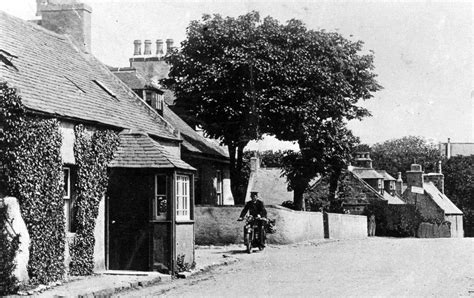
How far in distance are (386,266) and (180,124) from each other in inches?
739

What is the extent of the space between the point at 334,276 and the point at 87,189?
6.57m

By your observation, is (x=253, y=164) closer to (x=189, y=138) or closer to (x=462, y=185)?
(x=189, y=138)

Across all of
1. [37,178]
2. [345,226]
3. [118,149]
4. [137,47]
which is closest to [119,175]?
[118,149]

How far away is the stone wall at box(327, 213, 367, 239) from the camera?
35.0 meters

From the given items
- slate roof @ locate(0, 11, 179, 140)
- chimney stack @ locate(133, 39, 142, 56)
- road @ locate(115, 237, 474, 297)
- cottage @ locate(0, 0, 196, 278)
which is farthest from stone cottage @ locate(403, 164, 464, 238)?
cottage @ locate(0, 0, 196, 278)

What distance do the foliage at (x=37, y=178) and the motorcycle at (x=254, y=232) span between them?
8724 millimetres

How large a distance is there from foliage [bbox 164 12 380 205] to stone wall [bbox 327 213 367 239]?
4440mm

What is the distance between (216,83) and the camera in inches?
1297

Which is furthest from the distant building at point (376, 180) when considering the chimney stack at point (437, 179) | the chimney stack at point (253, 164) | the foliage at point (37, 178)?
the foliage at point (37, 178)

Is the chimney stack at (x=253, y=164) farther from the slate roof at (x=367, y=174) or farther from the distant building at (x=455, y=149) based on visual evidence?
the distant building at (x=455, y=149)

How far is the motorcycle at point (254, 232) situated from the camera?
74.0 feet

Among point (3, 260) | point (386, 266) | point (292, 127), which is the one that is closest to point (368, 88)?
point (292, 127)

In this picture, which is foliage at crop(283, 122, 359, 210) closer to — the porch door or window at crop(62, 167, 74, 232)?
the porch door

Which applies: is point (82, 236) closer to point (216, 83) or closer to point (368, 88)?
point (216, 83)
